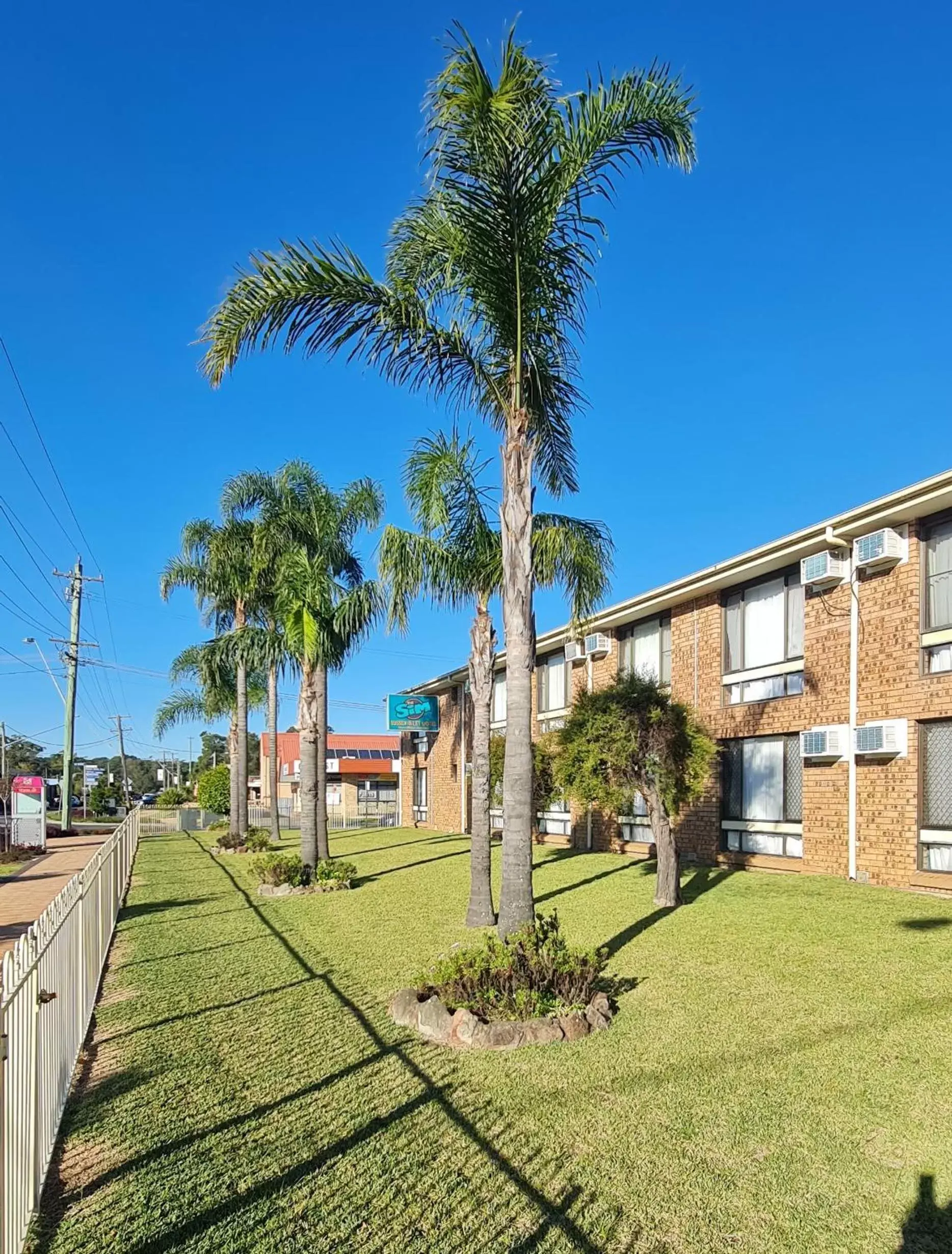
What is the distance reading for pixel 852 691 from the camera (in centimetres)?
1342

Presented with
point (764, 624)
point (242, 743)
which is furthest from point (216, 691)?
point (764, 624)

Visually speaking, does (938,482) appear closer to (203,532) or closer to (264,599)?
(264,599)

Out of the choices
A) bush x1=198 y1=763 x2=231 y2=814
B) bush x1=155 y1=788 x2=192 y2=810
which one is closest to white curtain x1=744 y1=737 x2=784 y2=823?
bush x1=198 y1=763 x2=231 y2=814

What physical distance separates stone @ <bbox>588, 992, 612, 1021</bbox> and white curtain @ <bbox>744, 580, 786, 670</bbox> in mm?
9476

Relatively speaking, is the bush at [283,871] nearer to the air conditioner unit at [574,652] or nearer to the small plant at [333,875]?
the small plant at [333,875]

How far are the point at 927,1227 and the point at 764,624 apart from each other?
1279cm

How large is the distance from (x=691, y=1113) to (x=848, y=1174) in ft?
3.20

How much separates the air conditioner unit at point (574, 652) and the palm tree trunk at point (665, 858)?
9.22m

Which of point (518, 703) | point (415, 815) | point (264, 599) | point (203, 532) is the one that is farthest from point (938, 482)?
point (415, 815)

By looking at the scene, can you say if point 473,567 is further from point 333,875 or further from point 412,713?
point 412,713

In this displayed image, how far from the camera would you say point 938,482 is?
11578mm

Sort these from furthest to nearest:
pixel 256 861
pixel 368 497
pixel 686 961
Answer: pixel 368 497 → pixel 256 861 → pixel 686 961

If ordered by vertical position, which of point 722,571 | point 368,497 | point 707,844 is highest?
point 368,497

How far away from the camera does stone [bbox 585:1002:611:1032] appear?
677 centimetres
